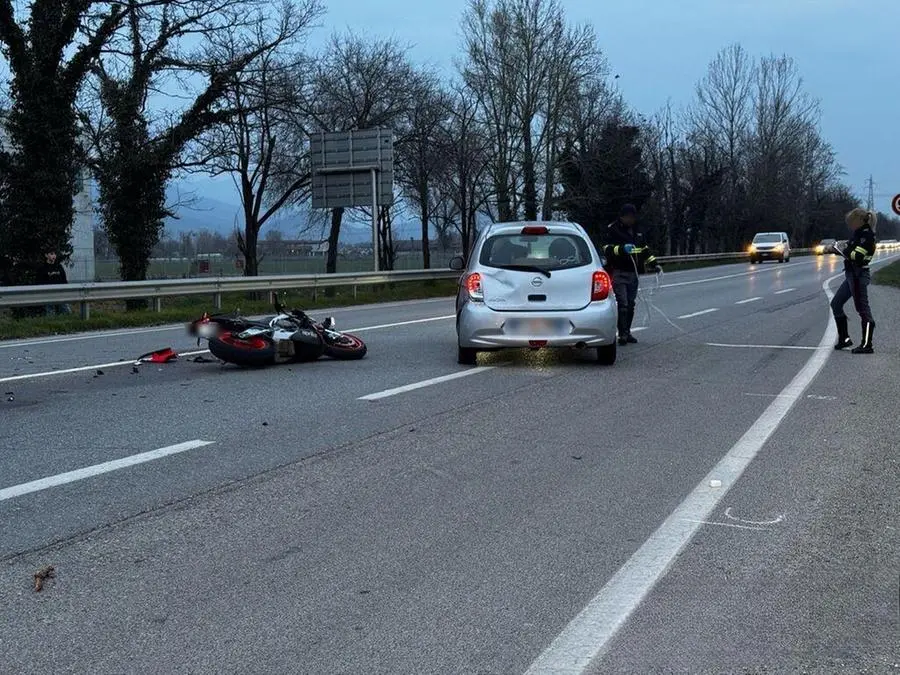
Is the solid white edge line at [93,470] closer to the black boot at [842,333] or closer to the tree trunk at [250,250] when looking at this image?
the black boot at [842,333]

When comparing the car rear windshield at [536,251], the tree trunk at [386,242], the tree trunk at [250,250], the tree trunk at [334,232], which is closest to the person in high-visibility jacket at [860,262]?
the car rear windshield at [536,251]

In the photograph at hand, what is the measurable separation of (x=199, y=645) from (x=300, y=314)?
753cm

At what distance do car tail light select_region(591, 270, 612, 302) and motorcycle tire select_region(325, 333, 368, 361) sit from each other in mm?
2899

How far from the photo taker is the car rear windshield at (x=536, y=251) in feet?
33.3

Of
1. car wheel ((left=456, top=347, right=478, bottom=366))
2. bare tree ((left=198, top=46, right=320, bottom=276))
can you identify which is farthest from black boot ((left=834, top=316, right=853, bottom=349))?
bare tree ((left=198, top=46, right=320, bottom=276))

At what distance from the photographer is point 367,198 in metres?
29.6

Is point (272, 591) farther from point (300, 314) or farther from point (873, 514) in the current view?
point (300, 314)

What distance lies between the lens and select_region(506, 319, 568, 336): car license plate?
9859mm

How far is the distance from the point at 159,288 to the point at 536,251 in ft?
37.0

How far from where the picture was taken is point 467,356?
10.4 m

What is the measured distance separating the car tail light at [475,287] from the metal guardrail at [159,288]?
10.1 m

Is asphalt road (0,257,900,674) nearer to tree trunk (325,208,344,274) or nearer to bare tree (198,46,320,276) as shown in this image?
bare tree (198,46,320,276)

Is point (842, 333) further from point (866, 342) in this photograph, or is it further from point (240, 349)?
point (240, 349)

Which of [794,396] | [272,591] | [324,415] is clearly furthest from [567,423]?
[272,591]
